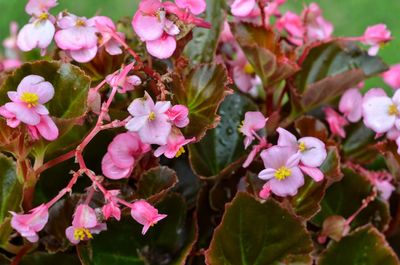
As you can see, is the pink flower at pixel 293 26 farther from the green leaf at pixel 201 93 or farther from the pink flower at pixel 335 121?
the green leaf at pixel 201 93

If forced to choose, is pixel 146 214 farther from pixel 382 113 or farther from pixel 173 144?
pixel 382 113

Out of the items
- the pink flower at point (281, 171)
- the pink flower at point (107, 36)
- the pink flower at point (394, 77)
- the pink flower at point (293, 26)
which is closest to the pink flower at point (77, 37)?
the pink flower at point (107, 36)

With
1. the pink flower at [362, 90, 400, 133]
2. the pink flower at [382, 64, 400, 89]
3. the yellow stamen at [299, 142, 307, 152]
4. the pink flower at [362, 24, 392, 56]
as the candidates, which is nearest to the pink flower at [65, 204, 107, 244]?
the yellow stamen at [299, 142, 307, 152]

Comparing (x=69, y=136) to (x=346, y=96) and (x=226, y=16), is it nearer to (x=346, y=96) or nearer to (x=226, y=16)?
(x=226, y=16)

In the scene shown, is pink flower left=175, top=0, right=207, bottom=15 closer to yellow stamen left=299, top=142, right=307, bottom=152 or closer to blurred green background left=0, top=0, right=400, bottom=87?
yellow stamen left=299, top=142, right=307, bottom=152

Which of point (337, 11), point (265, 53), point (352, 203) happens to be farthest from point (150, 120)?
point (337, 11)

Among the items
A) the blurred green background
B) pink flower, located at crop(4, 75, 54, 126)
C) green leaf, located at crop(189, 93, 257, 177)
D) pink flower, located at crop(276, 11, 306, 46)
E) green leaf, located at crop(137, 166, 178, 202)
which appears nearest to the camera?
pink flower, located at crop(4, 75, 54, 126)

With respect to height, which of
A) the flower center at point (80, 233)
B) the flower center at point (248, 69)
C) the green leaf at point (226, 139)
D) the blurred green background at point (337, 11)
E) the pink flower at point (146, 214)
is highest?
the pink flower at point (146, 214)
